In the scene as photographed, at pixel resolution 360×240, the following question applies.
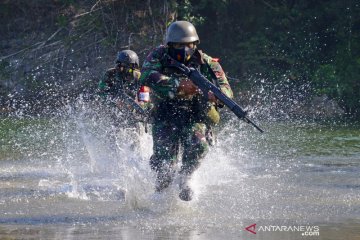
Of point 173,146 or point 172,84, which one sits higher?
point 172,84

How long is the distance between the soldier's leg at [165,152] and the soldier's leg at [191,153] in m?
0.12

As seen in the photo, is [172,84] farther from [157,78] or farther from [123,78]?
[123,78]

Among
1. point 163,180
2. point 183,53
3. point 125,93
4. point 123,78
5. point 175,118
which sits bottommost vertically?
point 163,180

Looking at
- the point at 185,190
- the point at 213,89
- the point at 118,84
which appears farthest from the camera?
the point at 118,84

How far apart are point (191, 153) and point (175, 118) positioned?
1.27 ft

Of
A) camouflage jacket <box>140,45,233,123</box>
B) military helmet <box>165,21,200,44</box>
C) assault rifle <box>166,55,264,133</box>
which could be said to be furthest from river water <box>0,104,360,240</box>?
military helmet <box>165,21,200,44</box>

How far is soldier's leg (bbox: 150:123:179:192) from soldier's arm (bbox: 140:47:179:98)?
0.35 meters

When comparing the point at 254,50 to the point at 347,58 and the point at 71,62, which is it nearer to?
the point at 347,58

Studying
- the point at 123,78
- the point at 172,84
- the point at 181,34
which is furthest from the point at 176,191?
the point at 123,78

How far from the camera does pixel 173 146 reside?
9.31 metres

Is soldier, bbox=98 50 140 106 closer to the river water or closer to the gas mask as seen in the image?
the river water

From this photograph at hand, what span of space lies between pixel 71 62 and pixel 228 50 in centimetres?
456

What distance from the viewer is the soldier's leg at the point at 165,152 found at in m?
9.27

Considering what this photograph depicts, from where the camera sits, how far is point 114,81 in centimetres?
1311
